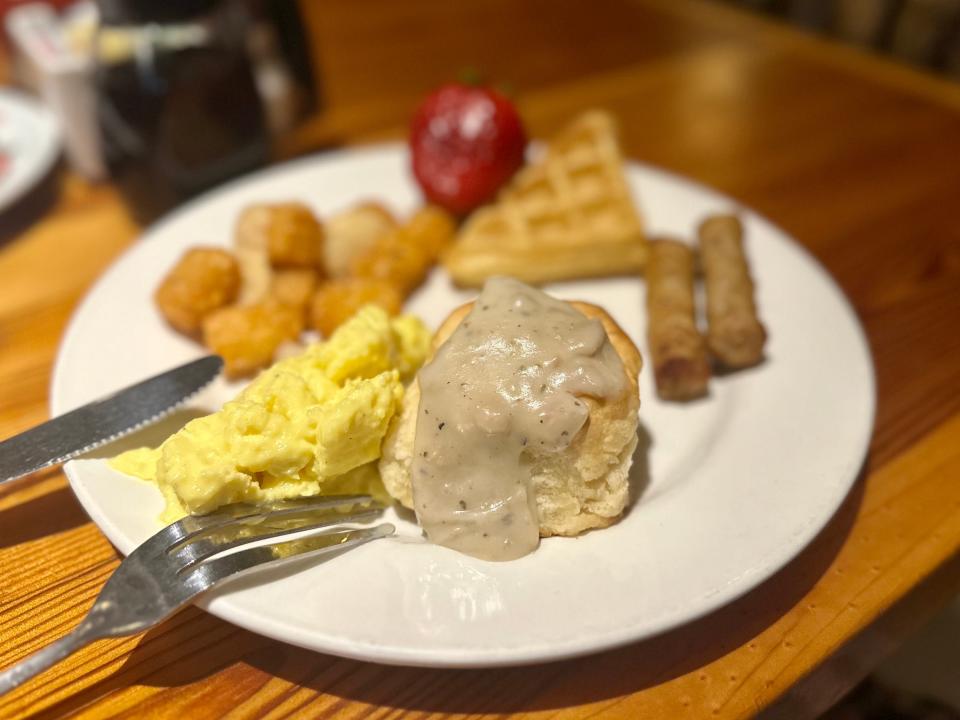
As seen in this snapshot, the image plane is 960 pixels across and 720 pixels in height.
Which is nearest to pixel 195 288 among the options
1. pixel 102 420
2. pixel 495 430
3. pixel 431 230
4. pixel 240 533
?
pixel 102 420

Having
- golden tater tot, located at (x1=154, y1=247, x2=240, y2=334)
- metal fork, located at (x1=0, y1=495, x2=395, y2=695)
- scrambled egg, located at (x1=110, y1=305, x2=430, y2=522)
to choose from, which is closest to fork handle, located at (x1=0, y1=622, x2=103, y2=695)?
metal fork, located at (x1=0, y1=495, x2=395, y2=695)

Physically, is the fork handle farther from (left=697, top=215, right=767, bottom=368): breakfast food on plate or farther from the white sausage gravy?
(left=697, top=215, right=767, bottom=368): breakfast food on plate

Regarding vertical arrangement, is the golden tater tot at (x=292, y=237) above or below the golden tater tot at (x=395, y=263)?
above

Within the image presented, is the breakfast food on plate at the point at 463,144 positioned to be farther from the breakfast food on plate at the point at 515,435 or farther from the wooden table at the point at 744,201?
the breakfast food on plate at the point at 515,435

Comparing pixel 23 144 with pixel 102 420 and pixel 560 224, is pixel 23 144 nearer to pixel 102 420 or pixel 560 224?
pixel 102 420

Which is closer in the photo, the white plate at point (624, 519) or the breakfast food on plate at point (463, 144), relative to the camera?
the white plate at point (624, 519)

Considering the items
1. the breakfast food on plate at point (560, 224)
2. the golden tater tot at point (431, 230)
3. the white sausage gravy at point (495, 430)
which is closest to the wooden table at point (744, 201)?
the white sausage gravy at point (495, 430)
